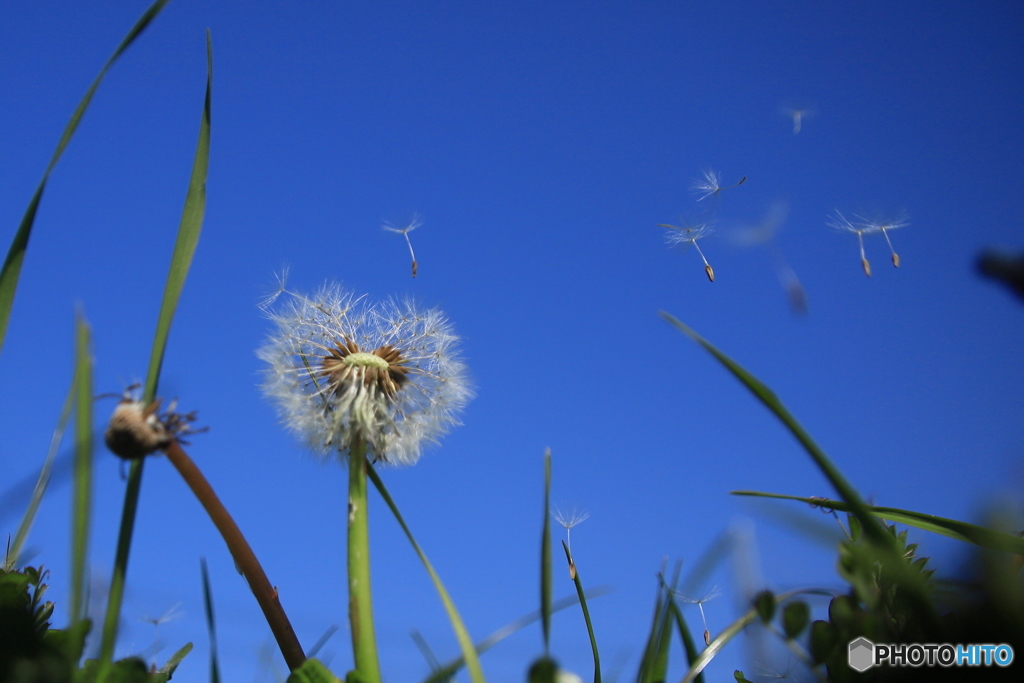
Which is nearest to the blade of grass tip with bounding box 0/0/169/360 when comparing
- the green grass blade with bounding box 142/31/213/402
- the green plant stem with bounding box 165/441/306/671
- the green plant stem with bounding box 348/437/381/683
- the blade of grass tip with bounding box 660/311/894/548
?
the green grass blade with bounding box 142/31/213/402

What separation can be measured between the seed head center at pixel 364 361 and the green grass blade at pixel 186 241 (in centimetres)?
83

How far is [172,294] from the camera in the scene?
4.52 feet

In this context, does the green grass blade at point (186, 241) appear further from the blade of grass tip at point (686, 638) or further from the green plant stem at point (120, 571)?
the blade of grass tip at point (686, 638)

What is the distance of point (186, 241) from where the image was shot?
1.47 metres

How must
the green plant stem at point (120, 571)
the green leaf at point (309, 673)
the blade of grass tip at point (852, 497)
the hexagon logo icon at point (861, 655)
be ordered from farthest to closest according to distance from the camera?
the green leaf at point (309, 673), the green plant stem at point (120, 571), the hexagon logo icon at point (861, 655), the blade of grass tip at point (852, 497)

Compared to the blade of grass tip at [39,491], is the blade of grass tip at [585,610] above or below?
below

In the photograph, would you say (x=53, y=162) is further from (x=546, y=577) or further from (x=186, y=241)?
(x=546, y=577)

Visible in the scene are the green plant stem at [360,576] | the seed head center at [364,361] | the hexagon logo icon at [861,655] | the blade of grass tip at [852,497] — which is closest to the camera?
the blade of grass tip at [852,497]

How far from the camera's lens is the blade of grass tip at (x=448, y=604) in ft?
3.63

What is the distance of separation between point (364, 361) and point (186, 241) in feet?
2.82

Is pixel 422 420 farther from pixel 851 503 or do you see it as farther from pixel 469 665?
pixel 851 503

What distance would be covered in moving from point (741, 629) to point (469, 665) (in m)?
0.41

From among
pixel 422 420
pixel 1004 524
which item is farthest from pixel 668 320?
pixel 422 420

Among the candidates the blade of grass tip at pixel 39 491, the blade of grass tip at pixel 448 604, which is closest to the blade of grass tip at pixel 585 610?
the blade of grass tip at pixel 448 604
